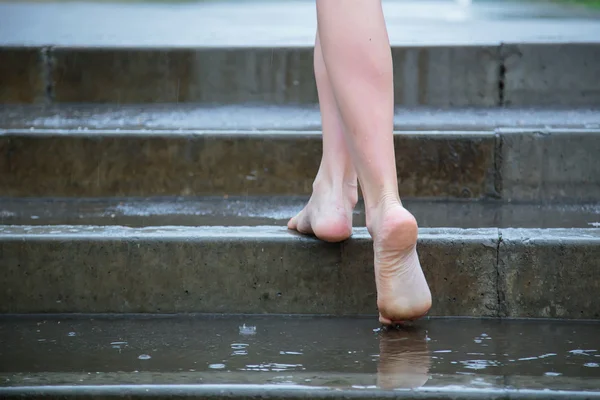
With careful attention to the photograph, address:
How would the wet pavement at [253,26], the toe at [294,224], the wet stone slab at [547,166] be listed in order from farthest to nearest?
the wet pavement at [253,26]
the wet stone slab at [547,166]
the toe at [294,224]

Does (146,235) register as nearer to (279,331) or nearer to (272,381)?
(279,331)

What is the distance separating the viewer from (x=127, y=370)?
72.5 inches

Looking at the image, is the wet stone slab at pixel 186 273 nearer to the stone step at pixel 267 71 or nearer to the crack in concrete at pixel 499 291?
the crack in concrete at pixel 499 291

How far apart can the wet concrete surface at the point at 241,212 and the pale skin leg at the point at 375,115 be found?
0.48m

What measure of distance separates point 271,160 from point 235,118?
0.32 metres

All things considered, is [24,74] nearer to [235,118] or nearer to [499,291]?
[235,118]

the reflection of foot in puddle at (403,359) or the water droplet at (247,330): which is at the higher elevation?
the water droplet at (247,330)

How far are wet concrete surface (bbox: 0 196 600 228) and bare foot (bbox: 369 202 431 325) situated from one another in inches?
18.7

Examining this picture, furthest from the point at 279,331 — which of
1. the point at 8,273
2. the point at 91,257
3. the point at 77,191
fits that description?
the point at 77,191

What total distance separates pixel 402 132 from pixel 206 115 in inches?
27.8

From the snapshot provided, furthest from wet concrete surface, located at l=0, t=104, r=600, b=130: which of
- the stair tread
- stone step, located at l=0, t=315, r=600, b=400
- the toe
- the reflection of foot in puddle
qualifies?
the reflection of foot in puddle

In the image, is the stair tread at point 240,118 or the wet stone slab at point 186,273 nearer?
the wet stone slab at point 186,273

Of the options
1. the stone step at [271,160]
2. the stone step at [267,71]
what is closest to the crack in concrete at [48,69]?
the stone step at [267,71]

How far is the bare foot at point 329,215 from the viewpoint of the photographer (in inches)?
86.2
